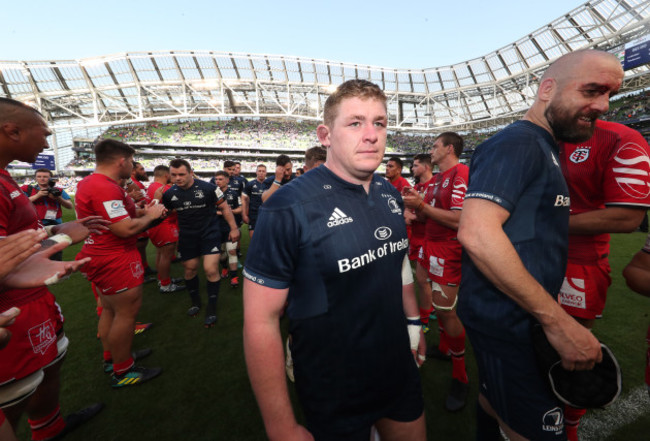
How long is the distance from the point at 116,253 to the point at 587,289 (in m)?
4.59

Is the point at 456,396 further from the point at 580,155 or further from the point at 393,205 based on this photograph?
the point at 580,155

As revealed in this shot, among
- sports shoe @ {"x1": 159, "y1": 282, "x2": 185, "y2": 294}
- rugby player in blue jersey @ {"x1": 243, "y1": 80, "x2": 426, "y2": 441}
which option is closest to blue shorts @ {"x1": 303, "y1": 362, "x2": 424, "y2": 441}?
rugby player in blue jersey @ {"x1": 243, "y1": 80, "x2": 426, "y2": 441}

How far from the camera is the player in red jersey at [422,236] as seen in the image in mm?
3831

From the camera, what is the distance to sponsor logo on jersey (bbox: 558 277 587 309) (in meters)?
2.00

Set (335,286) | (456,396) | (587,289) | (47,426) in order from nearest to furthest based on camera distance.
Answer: (335,286) < (587,289) < (47,426) < (456,396)

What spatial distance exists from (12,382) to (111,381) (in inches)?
67.4

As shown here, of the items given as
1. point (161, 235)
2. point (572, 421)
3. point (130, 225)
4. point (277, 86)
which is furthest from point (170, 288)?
point (277, 86)

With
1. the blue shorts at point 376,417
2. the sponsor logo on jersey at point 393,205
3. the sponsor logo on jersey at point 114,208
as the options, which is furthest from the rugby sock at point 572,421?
the sponsor logo on jersey at point 114,208

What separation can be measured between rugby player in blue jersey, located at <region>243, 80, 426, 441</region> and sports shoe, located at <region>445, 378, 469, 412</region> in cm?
143

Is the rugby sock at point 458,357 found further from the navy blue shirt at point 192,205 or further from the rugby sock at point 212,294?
the navy blue shirt at point 192,205

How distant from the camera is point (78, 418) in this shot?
2506 millimetres

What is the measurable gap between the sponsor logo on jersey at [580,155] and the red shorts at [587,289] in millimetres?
821

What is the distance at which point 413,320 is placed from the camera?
1673 millimetres

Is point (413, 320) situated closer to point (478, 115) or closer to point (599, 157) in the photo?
point (599, 157)
